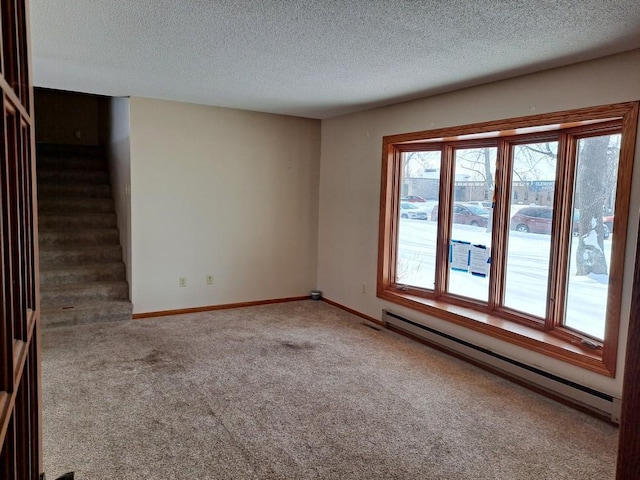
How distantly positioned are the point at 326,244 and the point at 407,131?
6.28 ft

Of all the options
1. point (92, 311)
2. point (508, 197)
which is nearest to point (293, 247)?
point (92, 311)

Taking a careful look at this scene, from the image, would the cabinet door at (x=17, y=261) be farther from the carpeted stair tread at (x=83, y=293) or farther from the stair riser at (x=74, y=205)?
the stair riser at (x=74, y=205)

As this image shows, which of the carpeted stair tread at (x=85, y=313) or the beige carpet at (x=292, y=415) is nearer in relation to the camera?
the beige carpet at (x=292, y=415)

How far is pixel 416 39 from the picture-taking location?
2615mm

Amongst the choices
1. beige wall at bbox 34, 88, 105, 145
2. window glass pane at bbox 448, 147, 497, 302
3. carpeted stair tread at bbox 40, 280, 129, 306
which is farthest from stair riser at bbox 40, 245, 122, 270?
window glass pane at bbox 448, 147, 497, 302

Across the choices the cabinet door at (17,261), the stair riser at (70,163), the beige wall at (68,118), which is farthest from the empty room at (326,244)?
the beige wall at (68,118)

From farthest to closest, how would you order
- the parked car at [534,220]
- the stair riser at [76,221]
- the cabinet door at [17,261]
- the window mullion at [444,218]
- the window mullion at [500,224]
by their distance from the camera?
the stair riser at [76,221] → the window mullion at [444,218] → the window mullion at [500,224] → the parked car at [534,220] → the cabinet door at [17,261]

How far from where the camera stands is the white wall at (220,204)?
4773 mm

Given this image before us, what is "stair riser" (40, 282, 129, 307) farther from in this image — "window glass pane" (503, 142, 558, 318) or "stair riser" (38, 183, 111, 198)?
"window glass pane" (503, 142, 558, 318)

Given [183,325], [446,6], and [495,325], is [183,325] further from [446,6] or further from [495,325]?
[446,6]

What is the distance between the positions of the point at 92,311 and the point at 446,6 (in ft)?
13.9

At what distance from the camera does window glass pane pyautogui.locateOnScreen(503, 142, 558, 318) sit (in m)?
3.50

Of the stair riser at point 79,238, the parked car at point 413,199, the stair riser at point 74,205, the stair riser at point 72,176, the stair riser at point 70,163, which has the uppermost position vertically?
the stair riser at point 70,163

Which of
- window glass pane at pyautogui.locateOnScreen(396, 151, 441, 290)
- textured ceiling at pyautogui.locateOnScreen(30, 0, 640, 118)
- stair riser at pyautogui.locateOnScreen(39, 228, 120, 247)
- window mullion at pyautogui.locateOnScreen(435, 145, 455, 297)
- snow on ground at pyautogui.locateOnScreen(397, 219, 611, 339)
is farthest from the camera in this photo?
stair riser at pyautogui.locateOnScreen(39, 228, 120, 247)
